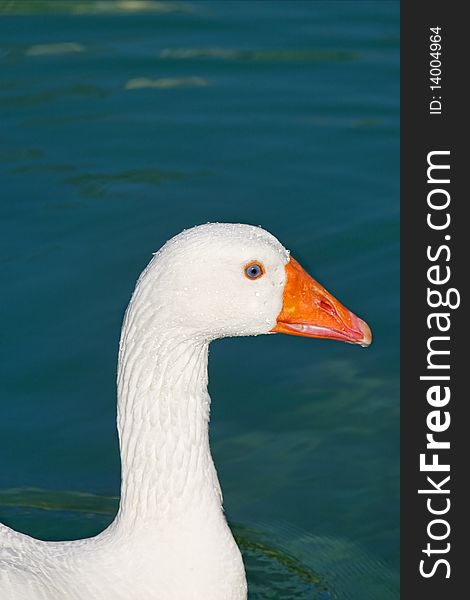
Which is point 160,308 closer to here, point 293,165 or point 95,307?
point 95,307

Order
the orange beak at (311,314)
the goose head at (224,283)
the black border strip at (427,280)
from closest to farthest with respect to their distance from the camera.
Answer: the goose head at (224,283), the orange beak at (311,314), the black border strip at (427,280)

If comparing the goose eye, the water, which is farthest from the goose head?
the water

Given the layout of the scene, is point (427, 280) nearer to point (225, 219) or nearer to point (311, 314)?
point (225, 219)

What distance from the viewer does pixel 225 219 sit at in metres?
9.72

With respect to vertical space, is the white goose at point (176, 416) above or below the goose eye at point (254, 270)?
below

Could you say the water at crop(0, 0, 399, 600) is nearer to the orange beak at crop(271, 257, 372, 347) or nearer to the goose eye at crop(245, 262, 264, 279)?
the orange beak at crop(271, 257, 372, 347)

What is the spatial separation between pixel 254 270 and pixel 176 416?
720 mm

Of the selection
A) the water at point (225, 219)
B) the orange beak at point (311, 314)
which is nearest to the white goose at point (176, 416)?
the orange beak at point (311, 314)

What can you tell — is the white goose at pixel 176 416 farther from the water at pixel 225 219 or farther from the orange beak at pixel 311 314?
the water at pixel 225 219

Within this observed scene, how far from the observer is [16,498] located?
7.40 metres

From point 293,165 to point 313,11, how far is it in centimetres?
301

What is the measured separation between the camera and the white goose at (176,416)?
5.39 meters

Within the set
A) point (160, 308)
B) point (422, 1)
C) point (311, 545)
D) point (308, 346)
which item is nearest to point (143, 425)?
point (160, 308)

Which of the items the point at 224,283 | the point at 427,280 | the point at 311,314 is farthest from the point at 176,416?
the point at 427,280
